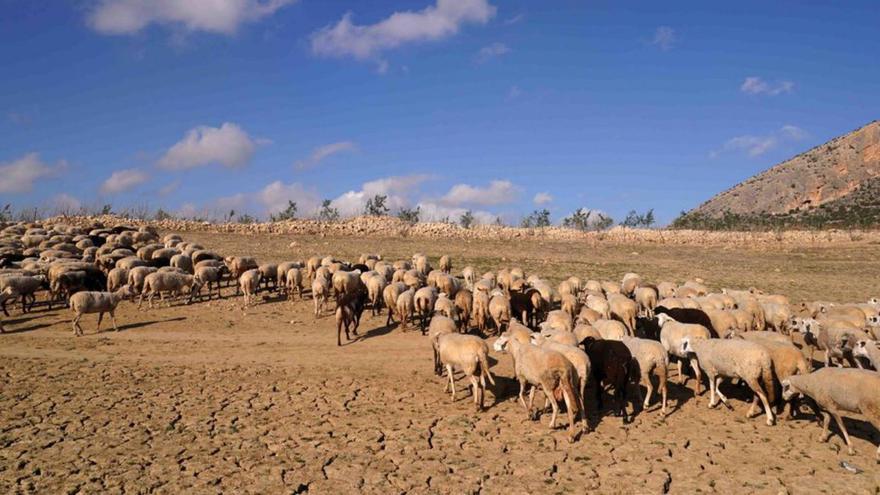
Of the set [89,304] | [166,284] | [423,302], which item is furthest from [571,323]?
[166,284]

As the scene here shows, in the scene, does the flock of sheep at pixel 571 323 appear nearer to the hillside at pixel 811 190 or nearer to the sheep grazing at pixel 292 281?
the sheep grazing at pixel 292 281

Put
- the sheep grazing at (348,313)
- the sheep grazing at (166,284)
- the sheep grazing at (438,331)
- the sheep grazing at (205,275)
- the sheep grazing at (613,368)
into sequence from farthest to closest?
the sheep grazing at (205,275)
the sheep grazing at (166,284)
the sheep grazing at (348,313)
the sheep grazing at (438,331)
the sheep grazing at (613,368)

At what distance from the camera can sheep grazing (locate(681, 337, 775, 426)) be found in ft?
28.3

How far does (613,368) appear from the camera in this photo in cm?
921

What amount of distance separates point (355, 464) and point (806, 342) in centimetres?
1122

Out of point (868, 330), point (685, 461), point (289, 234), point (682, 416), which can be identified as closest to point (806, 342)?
point (868, 330)

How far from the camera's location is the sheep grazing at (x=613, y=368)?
920 centimetres

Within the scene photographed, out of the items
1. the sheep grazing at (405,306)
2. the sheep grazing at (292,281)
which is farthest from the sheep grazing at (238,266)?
the sheep grazing at (405,306)

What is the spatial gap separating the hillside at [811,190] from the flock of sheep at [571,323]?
5769cm

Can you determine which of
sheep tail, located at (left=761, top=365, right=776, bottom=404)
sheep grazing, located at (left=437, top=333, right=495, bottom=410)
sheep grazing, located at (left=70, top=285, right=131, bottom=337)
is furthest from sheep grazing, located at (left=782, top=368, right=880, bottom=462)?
sheep grazing, located at (left=70, top=285, right=131, bottom=337)

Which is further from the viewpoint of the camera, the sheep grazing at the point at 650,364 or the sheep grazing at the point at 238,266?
the sheep grazing at the point at 238,266

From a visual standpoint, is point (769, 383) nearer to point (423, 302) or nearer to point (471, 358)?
point (471, 358)

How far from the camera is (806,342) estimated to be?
12344 millimetres

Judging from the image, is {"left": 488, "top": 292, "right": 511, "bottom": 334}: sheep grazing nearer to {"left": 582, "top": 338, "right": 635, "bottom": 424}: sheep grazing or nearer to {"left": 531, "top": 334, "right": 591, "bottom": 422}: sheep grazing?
{"left": 582, "top": 338, "right": 635, "bottom": 424}: sheep grazing
